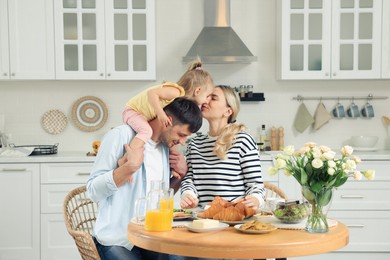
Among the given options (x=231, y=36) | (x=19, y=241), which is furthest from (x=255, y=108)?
(x=19, y=241)

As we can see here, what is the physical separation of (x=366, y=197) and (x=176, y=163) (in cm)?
235

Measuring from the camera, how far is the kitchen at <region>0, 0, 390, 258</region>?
5289mm

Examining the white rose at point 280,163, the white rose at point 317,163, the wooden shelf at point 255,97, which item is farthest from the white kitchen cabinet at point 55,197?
the white rose at point 317,163

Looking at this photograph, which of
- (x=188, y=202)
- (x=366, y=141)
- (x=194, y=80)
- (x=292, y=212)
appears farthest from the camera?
(x=366, y=141)

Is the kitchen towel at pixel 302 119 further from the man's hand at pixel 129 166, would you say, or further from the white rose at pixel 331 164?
the white rose at pixel 331 164

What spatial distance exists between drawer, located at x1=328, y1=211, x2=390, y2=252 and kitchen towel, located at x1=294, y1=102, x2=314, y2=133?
860mm

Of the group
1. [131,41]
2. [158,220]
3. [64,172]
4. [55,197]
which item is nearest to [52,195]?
[55,197]

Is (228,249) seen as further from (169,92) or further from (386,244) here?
(386,244)

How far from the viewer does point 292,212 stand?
2369 mm

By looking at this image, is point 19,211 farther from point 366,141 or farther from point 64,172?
point 366,141

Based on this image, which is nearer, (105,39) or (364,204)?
(364,204)

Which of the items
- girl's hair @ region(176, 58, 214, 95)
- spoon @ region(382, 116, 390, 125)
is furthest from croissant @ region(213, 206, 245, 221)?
spoon @ region(382, 116, 390, 125)

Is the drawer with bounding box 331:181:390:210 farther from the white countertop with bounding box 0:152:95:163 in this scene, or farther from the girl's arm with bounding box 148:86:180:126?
the girl's arm with bounding box 148:86:180:126

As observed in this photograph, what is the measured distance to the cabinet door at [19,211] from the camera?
4680mm
